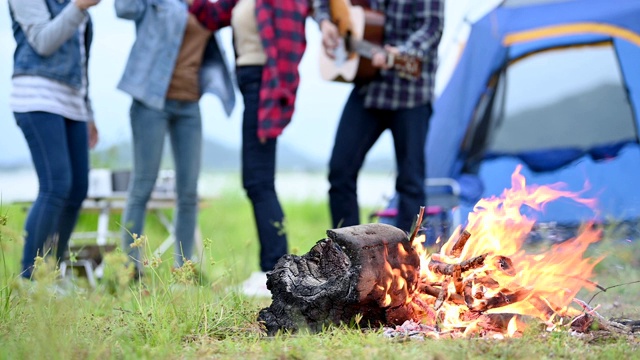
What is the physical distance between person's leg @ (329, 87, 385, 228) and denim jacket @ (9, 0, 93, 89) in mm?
1248

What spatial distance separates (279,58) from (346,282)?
165 cm

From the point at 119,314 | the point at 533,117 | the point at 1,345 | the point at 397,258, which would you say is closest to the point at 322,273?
the point at 397,258

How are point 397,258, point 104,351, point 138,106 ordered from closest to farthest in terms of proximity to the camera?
point 104,351, point 397,258, point 138,106

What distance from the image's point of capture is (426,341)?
2.20 m

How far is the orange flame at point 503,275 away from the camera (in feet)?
8.13

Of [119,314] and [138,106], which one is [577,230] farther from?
[119,314]

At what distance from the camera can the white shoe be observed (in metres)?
3.42

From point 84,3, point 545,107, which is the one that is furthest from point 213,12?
point 545,107

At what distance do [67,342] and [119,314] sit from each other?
0.57 m

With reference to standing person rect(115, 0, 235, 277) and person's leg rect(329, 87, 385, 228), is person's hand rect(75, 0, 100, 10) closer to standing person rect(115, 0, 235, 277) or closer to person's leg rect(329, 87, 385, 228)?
standing person rect(115, 0, 235, 277)

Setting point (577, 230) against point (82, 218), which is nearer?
point (577, 230)

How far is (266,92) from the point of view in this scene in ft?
12.2

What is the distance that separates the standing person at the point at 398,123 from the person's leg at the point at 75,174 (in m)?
1.16

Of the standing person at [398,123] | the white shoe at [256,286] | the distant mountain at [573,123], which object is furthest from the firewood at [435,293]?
the distant mountain at [573,123]
